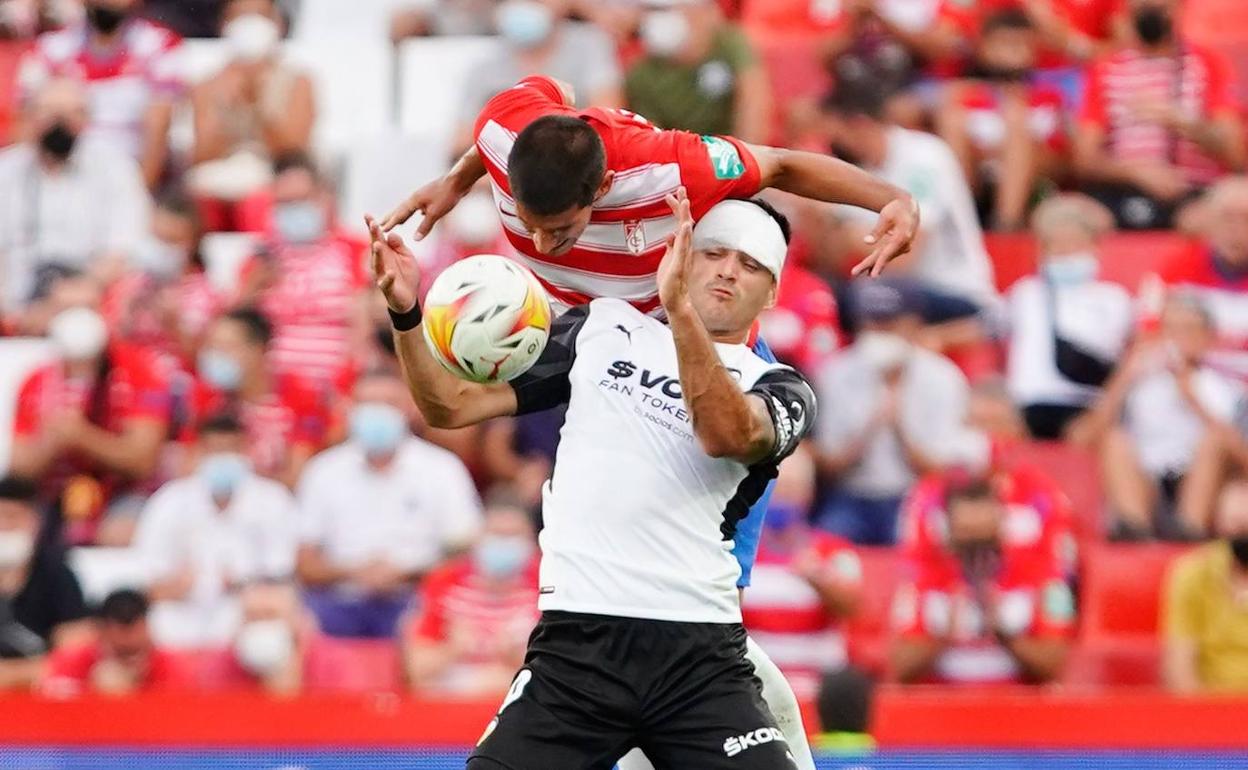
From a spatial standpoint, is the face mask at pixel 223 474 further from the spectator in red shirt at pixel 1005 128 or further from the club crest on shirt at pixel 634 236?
the club crest on shirt at pixel 634 236

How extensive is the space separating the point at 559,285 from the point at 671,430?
713mm

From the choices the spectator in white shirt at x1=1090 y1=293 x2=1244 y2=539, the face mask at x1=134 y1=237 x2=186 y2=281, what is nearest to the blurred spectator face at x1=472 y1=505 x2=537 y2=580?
the spectator in white shirt at x1=1090 y1=293 x2=1244 y2=539

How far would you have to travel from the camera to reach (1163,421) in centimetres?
1005

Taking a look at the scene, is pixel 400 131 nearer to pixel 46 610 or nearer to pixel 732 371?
pixel 46 610

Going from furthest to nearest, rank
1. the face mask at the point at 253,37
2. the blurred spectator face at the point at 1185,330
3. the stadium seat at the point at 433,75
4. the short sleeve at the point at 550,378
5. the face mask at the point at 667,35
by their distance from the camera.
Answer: the stadium seat at the point at 433,75 < the face mask at the point at 253,37 < the face mask at the point at 667,35 < the blurred spectator face at the point at 1185,330 < the short sleeve at the point at 550,378

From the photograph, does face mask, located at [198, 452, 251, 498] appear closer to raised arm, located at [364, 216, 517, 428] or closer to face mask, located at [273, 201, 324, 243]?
face mask, located at [273, 201, 324, 243]

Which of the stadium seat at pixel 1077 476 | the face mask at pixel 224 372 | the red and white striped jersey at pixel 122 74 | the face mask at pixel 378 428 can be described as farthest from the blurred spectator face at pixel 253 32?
the stadium seat at pixel 1077 476

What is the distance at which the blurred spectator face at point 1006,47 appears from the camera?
38.5 feet

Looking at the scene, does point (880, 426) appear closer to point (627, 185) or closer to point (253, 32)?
point (253, 32)

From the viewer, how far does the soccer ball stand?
5207mm

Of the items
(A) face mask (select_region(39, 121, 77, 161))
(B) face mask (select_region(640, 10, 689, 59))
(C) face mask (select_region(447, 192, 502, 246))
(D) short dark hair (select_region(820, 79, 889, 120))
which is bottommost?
(A) face mask (select_region(39, 121, 77, 161))

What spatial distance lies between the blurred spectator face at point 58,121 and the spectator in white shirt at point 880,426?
4.81 meters

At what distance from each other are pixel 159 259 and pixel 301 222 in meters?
1.11

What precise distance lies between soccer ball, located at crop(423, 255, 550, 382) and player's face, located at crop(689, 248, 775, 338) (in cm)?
45
